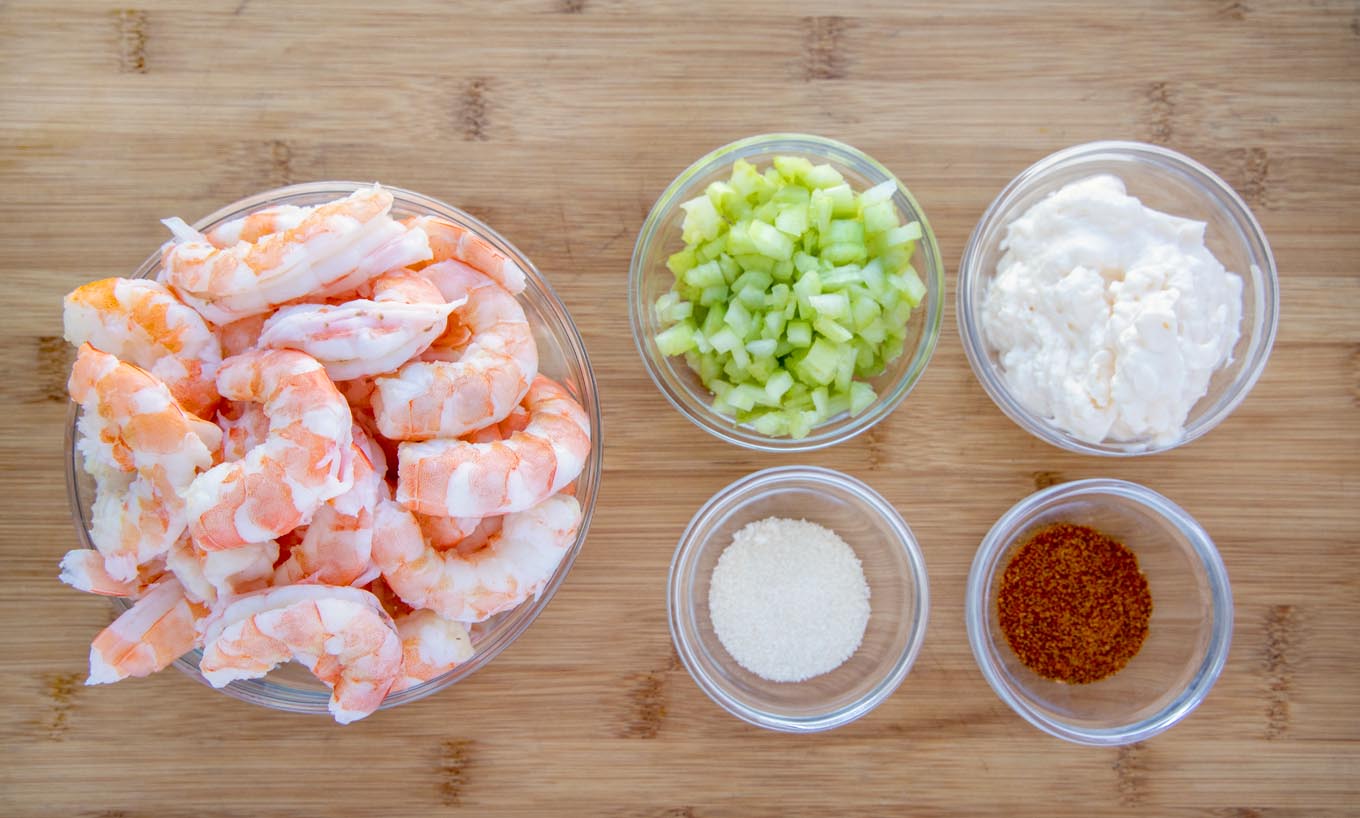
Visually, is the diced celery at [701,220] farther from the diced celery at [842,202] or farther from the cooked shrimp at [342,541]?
the cooked shrimp at [342,541]

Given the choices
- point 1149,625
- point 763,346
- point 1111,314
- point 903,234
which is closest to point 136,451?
point 763,346

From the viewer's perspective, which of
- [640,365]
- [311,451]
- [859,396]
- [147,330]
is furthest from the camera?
[640,365]

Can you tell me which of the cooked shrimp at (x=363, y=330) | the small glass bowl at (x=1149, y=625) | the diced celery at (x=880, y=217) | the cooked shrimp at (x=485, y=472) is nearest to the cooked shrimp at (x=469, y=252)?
the cooked shrimp at (x=363, y=330)

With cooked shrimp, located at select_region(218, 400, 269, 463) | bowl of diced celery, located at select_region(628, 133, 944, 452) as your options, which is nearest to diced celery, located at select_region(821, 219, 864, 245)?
bowl of diced celery, located at select_region(628, 133, 944, 452)

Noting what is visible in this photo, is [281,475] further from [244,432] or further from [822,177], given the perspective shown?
[822,177]

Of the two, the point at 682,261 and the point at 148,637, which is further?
the point at 682,261

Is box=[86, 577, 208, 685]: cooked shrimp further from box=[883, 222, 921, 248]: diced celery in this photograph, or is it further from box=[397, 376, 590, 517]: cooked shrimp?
box=[883, 222, 921, 248]: diced celery
